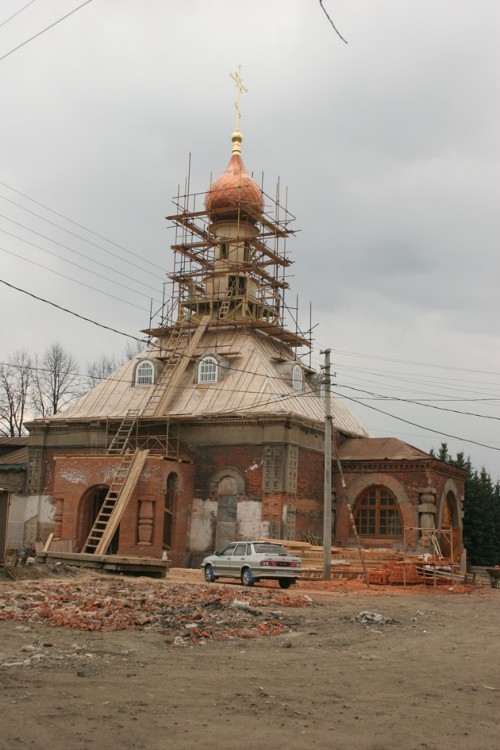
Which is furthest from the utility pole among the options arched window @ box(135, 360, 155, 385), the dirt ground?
arched window @ box(135, 360, 155, 385)

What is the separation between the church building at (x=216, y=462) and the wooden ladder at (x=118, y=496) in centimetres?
5

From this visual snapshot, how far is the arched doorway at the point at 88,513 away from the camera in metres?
32.9

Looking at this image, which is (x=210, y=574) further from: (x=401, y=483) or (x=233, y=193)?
(x=233, y=193)

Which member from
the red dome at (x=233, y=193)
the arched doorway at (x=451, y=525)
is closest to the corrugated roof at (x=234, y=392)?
the arched doorway at (x=451, y=525)

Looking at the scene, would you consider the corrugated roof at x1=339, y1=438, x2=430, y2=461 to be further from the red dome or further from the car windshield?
the red dome

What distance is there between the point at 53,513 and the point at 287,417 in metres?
11.0

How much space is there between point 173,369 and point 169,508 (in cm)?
638

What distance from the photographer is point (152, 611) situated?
1466 centimetres

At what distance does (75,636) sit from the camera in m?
12.3

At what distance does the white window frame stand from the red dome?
28.7 ft

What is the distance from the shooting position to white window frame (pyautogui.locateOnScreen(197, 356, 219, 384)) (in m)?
35.9

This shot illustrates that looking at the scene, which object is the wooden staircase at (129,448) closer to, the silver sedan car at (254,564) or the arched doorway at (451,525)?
the silver sedan car at (254,564)

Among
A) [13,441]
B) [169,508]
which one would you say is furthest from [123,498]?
[13,441]

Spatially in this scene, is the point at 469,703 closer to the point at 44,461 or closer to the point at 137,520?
the point at 137,520
